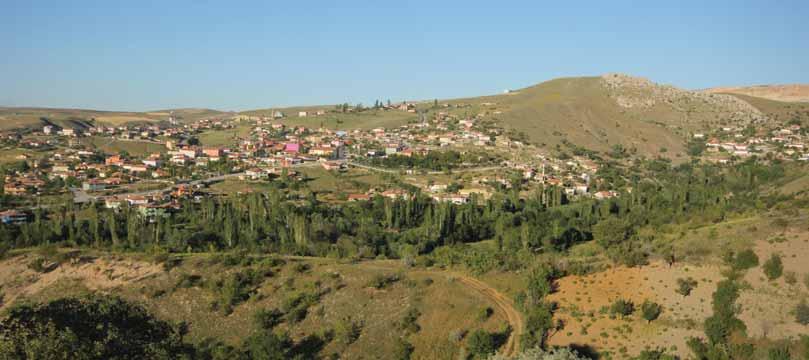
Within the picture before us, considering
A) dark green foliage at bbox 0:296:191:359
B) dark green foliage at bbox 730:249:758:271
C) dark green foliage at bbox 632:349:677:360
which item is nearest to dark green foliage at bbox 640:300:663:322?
dark green foliage at bbox 632:349:677:360

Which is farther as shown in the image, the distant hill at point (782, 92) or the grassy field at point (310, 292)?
the distant hill at point (782, 92)

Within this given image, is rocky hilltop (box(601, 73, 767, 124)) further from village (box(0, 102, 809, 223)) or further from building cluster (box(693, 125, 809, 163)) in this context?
village (box(0, 102, 809, 223))

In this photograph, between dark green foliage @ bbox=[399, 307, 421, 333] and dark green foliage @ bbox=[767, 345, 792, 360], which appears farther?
dark green foliage @ bbox=[399, 307, 421, 333]

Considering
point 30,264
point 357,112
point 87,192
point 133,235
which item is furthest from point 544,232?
point 357,112

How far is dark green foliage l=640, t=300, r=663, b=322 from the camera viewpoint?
24.7m

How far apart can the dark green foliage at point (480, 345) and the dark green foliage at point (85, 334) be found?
10.0 m

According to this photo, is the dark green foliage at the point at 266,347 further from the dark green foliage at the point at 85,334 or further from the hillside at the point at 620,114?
the hillside at the point at 620,114

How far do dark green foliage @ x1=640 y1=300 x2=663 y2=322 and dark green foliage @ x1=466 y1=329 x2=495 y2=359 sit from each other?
6.11m

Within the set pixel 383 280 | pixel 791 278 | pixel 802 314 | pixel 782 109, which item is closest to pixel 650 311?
pixel 802 314

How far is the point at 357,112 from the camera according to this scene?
Answer: 486ft

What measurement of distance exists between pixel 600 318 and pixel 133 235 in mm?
31406

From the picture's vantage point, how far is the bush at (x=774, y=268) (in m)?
26.1

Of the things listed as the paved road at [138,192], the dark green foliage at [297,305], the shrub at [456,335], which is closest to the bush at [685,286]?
the shrub at [456,335]

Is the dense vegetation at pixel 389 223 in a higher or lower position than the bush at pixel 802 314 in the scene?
lower
